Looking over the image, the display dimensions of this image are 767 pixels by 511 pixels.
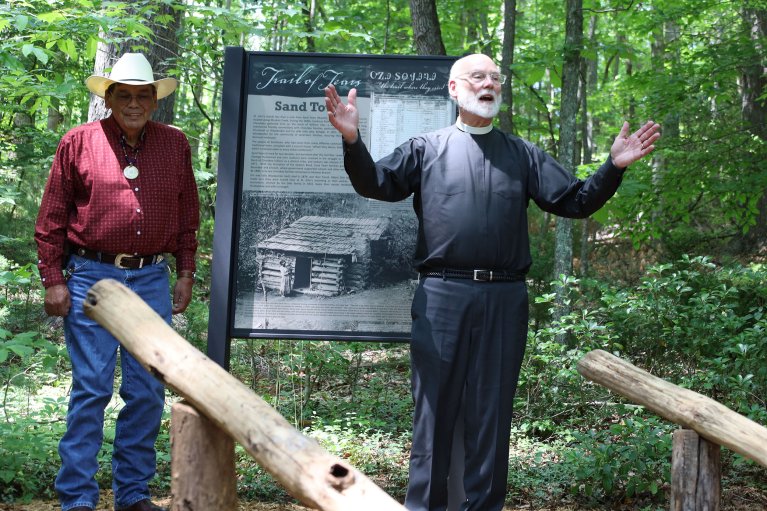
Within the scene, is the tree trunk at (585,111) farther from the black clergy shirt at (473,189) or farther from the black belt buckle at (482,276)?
the black belt buckle at (482,276)

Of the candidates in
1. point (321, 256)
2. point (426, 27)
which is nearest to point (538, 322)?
point (426, 27)

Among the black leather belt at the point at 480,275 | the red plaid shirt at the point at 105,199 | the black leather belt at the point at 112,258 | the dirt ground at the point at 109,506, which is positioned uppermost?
the red plaid shirt at the point at 105,199

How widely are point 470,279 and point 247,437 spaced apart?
1.85 metres

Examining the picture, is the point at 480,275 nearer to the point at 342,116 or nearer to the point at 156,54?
the point at 342,116

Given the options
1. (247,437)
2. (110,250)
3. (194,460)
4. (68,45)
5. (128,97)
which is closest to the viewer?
(247,437)

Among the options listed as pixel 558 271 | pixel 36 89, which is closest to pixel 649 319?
pixel 558 271

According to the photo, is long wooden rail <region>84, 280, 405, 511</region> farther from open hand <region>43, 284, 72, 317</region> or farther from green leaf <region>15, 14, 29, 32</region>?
green leaf <region>15, 14, 29, 32</region>

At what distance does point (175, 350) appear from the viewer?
8.09ft

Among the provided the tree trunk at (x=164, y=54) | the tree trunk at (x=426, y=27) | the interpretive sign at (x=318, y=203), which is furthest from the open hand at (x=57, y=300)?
the tree trunk at (x=426, y=27)

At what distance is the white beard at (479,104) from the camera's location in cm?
395

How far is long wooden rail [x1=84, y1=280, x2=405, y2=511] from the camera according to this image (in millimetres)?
1983

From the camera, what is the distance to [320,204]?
4605mm

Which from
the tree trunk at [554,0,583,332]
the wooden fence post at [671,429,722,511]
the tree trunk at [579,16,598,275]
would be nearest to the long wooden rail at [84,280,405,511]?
the wooden fence post at [671,429,722,511]

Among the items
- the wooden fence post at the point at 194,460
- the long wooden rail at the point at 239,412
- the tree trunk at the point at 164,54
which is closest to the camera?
the long wooden rail at the point at 239,412
